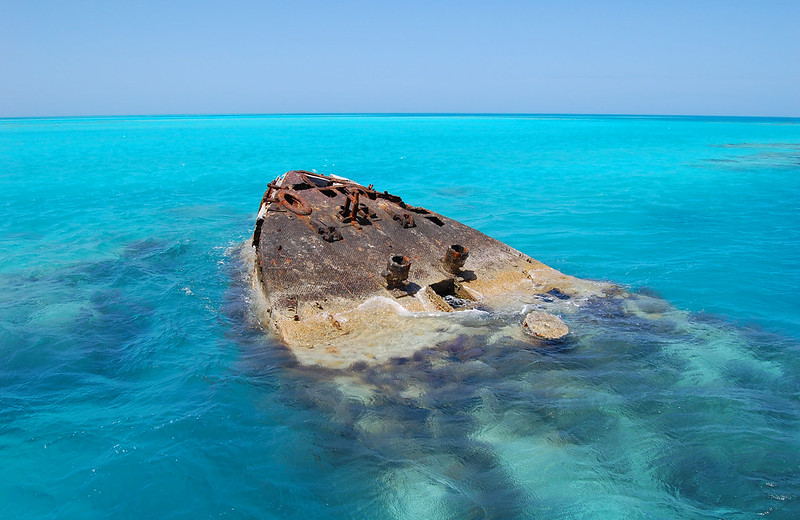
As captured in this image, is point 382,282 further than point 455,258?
No

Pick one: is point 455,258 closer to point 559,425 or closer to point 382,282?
point 382,282

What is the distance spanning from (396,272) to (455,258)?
153 centimetres

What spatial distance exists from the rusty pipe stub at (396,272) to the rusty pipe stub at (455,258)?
1.25 meters

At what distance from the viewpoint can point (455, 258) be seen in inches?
384

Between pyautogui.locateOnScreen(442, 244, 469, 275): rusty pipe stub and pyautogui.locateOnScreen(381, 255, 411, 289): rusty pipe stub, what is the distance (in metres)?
1.25

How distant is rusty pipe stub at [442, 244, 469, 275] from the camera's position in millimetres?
9750

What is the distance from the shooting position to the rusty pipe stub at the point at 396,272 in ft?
29.0

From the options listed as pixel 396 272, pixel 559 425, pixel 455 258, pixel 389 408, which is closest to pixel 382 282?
pixel 396 272

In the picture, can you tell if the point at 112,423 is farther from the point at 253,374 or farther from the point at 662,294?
the point at 662,294

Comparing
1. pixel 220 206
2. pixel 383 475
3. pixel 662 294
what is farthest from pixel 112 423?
pixel 220 206

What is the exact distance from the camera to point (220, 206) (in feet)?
76.2

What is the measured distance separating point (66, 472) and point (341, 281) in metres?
5.02

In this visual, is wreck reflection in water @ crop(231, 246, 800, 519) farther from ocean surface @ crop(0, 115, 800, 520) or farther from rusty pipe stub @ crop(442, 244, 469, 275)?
rusty pipe stub @ crop(442, 244, 469, 275)

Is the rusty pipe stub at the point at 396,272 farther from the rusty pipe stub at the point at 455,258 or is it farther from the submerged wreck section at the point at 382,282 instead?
the rusty pipe stub at the point at 455,258
